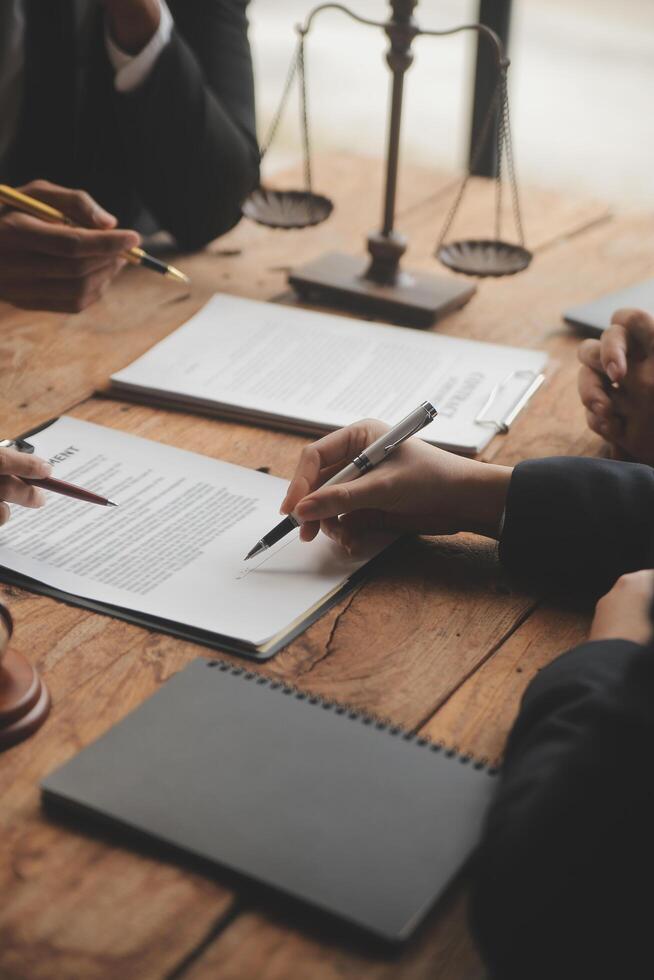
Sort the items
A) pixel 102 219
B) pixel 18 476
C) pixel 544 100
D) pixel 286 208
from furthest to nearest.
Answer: pixel 544 100, pixel 286 208, pixel 102 219, pixel 18 476

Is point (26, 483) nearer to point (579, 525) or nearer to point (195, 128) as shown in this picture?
point (579, 525)

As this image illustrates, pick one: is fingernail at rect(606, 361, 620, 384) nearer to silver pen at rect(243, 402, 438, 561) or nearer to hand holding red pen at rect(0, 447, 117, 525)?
silver pen at rect(243, 402, 438, 561)

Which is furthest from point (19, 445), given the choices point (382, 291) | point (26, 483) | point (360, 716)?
point (382, 291)

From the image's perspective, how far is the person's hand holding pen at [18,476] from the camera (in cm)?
97

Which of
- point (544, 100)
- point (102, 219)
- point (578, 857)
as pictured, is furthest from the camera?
point (544, 100)

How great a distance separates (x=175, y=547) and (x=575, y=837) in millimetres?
497

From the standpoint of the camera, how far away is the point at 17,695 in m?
0.80

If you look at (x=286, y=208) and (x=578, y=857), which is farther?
(x=286, y=208)

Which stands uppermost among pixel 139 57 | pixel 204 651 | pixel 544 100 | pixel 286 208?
pixel 139 57

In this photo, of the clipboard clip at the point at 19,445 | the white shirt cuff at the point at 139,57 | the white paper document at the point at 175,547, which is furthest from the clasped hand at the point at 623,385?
the white shirt cuff at the point at 139,57

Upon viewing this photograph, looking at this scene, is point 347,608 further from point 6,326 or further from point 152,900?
point 6,326

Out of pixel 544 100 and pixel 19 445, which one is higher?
pixel 19 445

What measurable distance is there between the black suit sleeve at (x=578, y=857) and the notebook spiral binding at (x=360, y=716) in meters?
0.08

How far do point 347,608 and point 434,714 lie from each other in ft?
0.51
